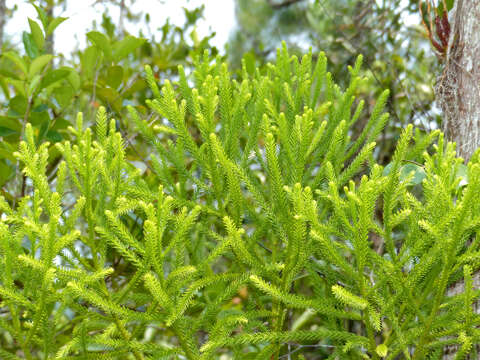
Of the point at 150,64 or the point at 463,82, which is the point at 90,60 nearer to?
the point at 150,64

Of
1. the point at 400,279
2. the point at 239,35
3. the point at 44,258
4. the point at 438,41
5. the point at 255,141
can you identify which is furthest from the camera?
the point at 239,35

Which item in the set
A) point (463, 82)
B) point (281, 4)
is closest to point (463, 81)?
point (463, 82)

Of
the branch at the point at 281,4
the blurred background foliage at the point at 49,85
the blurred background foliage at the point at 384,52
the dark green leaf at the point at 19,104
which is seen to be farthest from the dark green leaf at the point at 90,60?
the branch at the point at 281,4

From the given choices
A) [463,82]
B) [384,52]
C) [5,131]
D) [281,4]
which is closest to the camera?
[463,82]

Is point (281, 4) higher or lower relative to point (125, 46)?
higher

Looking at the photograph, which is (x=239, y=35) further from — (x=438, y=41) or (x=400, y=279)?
(x=400, y=279)

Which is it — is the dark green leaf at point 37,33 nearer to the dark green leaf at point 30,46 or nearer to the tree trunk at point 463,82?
the dark green leaf at point 30,46

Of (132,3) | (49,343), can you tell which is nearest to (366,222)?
(49,343)

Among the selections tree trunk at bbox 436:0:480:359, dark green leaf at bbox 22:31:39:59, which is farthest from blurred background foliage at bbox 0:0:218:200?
tree trunk at bbox 436:0:480:359
